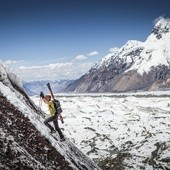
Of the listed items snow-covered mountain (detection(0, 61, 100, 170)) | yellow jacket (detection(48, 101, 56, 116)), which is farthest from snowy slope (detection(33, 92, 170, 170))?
Answer: yellow jacket (detection(48, 101, 56, 116))

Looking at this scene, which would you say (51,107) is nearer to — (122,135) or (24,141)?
(24,141)

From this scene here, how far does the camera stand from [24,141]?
25.8 meters

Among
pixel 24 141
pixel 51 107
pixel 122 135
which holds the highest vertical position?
pixel 51 107

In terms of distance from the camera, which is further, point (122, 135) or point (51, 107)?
point (122, 135)

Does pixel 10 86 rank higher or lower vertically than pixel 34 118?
higher

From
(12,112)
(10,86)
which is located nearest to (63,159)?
(12,112)

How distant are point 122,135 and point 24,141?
336 feet

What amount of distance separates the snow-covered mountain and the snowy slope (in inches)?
2305

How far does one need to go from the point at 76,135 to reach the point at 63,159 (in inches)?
3949

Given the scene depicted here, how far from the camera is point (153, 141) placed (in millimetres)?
112625

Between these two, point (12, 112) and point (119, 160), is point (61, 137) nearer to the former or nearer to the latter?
point (12, 112)

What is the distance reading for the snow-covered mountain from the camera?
2370cm

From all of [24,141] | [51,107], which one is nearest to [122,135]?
[51,107]

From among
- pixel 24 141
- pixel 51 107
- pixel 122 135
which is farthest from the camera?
pixel 122 135
